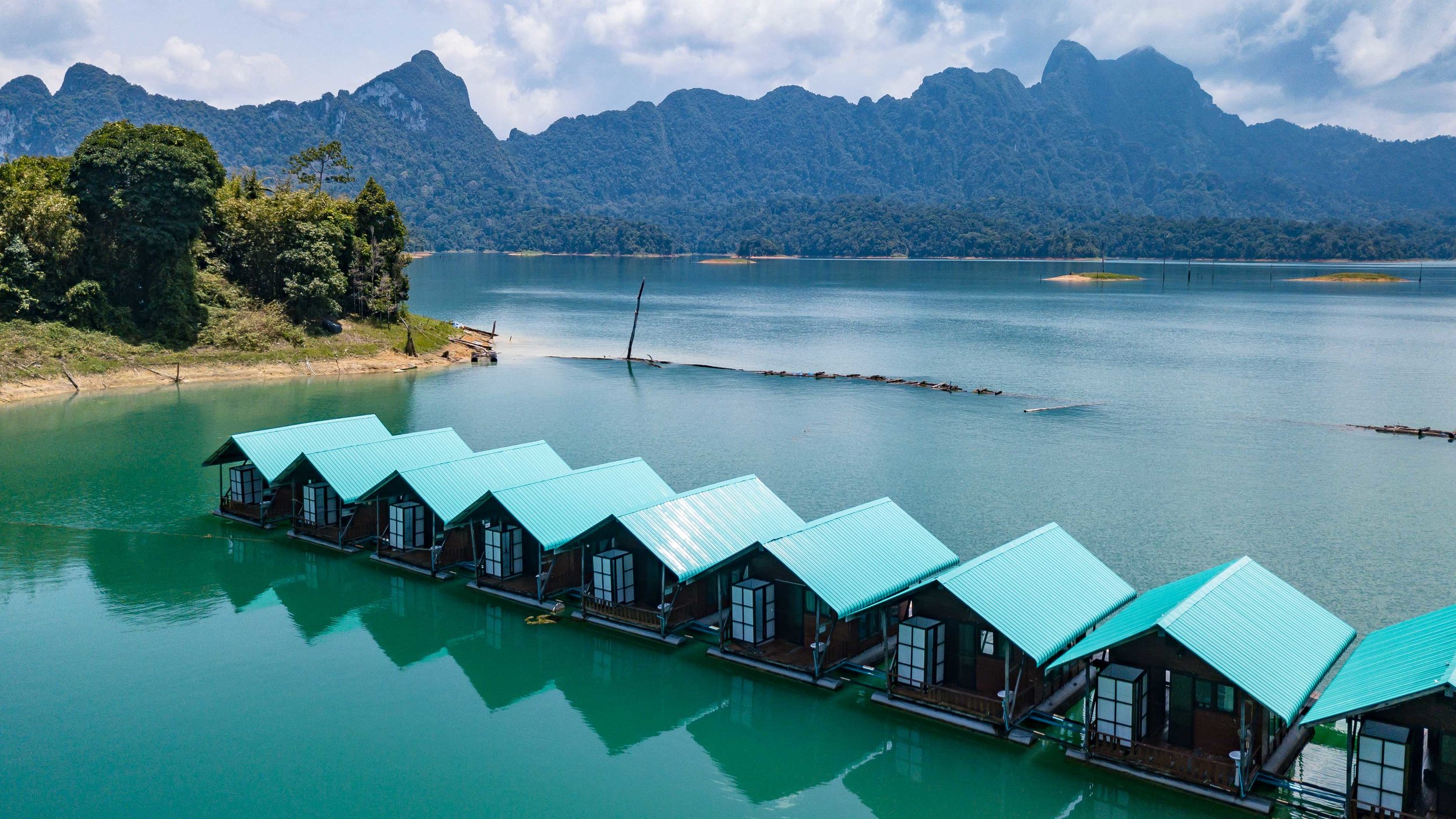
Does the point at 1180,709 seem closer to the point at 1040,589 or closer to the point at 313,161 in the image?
the point at 1040,589

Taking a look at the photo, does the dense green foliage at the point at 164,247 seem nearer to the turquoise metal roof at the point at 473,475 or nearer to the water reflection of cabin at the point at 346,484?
the water reflection of cabin at the point at 346,484

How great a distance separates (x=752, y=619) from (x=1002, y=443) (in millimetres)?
31346

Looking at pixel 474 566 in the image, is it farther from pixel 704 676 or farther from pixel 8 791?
pixel 8 791

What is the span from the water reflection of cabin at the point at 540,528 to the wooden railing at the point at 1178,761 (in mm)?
14395

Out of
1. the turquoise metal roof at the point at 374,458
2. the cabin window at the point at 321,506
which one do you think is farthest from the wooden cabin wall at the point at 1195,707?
the cabin window at the point at 321,506

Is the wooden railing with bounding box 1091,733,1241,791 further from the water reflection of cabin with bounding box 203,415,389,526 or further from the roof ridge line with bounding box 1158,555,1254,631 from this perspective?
the water reflection of cabin with bounding box 203,415,389,526

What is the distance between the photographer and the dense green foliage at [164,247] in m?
64.2

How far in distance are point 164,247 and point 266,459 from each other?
38962mm

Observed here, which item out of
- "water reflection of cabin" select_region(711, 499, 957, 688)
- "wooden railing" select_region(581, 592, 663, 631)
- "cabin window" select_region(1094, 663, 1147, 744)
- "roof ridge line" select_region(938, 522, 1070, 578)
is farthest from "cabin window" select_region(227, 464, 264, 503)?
"cabin window" select_region(1094, 663, 1147, 744)

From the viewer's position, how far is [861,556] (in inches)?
1006

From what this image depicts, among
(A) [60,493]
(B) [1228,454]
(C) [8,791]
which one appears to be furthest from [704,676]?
(B) [1228,454]

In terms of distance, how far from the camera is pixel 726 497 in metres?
29.4

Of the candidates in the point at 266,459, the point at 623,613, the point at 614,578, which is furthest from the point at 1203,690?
the point at 266,459

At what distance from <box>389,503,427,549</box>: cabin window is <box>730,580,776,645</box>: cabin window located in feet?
41.3
